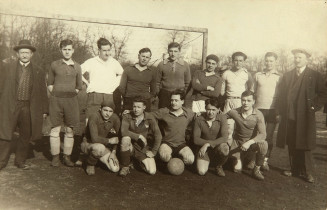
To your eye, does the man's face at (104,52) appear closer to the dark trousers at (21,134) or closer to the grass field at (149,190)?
the dark trousers at (21,134)

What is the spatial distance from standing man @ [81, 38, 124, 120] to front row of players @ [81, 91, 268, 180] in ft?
1.43

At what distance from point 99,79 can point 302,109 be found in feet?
10.7

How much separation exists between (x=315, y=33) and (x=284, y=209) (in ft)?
9.73

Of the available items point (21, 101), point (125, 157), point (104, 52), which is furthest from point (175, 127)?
point (21, 101)

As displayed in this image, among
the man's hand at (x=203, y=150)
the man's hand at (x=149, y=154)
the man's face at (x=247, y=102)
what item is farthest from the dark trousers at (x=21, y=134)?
the man's face at (x=247, y=102)

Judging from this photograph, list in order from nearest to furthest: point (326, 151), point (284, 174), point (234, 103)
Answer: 1. point (284, 174)
2. point (234, 103)
3. point (326, 151)

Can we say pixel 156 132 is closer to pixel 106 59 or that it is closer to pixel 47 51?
pixel 106 59

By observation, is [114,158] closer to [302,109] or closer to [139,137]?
[139,137]

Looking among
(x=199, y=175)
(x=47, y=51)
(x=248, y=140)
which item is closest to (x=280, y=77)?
(x=248, y=140)

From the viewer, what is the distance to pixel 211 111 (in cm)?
490

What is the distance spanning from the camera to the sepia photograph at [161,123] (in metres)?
4.12

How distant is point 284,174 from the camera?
511cm

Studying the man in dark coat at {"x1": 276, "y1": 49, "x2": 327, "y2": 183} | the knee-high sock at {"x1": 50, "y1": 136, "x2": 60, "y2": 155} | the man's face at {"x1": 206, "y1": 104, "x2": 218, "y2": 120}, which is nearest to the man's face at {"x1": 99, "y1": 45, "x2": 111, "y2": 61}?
the knee-high sock at {"x1": 50, "y1": 136, "x2": 60, "y2": 155}

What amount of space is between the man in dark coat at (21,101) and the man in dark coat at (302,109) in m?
3.84
